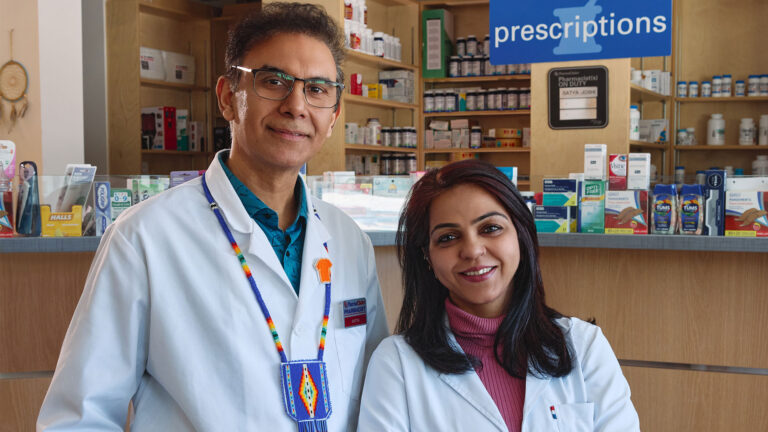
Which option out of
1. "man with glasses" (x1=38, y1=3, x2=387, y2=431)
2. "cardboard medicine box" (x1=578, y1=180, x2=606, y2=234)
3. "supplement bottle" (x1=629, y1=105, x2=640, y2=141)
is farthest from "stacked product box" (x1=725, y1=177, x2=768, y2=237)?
"supplement bottle" (x1=629, y1=105, x2=640, y2=141)

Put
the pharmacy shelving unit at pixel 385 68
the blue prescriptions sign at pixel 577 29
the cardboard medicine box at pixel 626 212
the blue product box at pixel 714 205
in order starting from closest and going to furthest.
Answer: the blue product box at pixel 714 205 < the cardboard medicine box at pixel 626 212 < the blue prescriptions sign at pixel 577 29 < the pharmacy shelving unit at pixel 385 68

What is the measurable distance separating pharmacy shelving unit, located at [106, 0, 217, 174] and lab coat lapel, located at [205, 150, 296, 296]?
5.53 metres

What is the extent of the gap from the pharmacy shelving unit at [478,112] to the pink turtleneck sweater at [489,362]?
5646 mm

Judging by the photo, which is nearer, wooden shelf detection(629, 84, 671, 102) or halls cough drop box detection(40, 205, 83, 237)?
halls cough drop box detection(40, 205, 83, 237)

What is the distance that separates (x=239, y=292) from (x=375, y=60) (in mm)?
5086

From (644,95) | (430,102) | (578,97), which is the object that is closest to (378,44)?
(430,102)

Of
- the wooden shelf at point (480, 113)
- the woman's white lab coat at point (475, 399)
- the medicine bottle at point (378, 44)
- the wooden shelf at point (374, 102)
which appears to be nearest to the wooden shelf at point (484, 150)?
the wooden shelf at point (480, 113)

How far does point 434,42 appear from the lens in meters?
7.33

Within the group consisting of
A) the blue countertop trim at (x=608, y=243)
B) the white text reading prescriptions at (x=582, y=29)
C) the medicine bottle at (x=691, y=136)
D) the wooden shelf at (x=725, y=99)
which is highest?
the white text reading prescriptions at (x=582, y=29)

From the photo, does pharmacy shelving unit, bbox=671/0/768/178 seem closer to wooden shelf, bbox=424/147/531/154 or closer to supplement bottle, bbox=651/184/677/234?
wooden shelf, bbox=424/147/531/154

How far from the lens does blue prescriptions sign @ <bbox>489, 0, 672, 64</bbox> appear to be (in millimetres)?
3594

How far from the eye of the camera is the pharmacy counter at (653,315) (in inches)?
112

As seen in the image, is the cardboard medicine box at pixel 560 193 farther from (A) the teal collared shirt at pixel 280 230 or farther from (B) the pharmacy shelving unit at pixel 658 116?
(B) the pharmacy shelving unit at pixel 658 116

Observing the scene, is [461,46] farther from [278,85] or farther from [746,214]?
[278,85]
